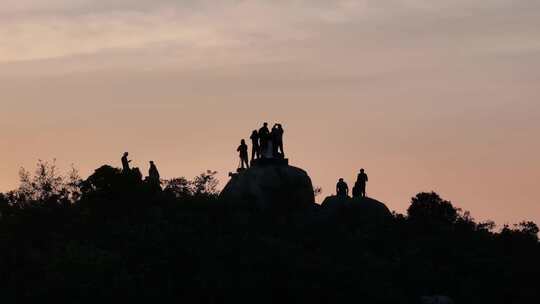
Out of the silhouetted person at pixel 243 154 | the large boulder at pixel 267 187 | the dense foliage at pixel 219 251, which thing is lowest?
the dense foliage at pixel 219 251

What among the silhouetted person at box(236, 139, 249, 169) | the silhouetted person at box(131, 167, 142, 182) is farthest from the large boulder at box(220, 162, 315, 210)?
the silhouetted person at box(131, 167, 142, 182)

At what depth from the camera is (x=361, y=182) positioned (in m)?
97.4

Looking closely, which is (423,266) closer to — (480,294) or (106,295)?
(480,294)

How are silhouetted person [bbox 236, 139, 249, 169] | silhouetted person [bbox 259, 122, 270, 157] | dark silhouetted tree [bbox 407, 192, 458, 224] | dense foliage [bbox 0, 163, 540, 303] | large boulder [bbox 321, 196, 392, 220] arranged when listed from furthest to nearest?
1. dark silhouetted tree [bbox 407, 192, 458, 224]
2. large boulder [bbox 321, 196, 392, 220]
3. silhouetted person [bbox 236, 139, 249, 169]
4. silhouetted person [bbox 259, 122, 270, 157]
5. dense foliage [bbox 0, 163, 540, 303]

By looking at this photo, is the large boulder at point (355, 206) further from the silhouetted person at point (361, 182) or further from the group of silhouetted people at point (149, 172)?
the group of silhouetted people at point (149, 172)

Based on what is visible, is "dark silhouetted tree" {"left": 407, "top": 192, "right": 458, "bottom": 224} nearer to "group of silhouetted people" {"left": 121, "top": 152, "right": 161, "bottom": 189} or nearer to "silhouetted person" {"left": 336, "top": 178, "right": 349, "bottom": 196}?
"silhouetted person" {"left": 336, "top": 178, "right": 349, "bottom": 196}

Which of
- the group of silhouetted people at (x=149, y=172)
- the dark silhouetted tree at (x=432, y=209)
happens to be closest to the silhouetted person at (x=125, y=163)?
the group of silhouetted people at (x=149, y=172)

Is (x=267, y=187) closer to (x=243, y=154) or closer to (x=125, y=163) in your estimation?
(x=243, y=154)

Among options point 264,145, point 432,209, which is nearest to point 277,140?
point 264,145

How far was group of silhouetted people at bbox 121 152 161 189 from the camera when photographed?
3632 inches

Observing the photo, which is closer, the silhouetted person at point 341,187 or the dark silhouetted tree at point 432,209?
the silhouetted person at point 341,187

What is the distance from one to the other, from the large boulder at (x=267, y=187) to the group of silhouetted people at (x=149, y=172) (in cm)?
397

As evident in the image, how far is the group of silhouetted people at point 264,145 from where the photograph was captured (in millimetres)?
92000

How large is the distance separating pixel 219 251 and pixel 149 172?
12062mm
